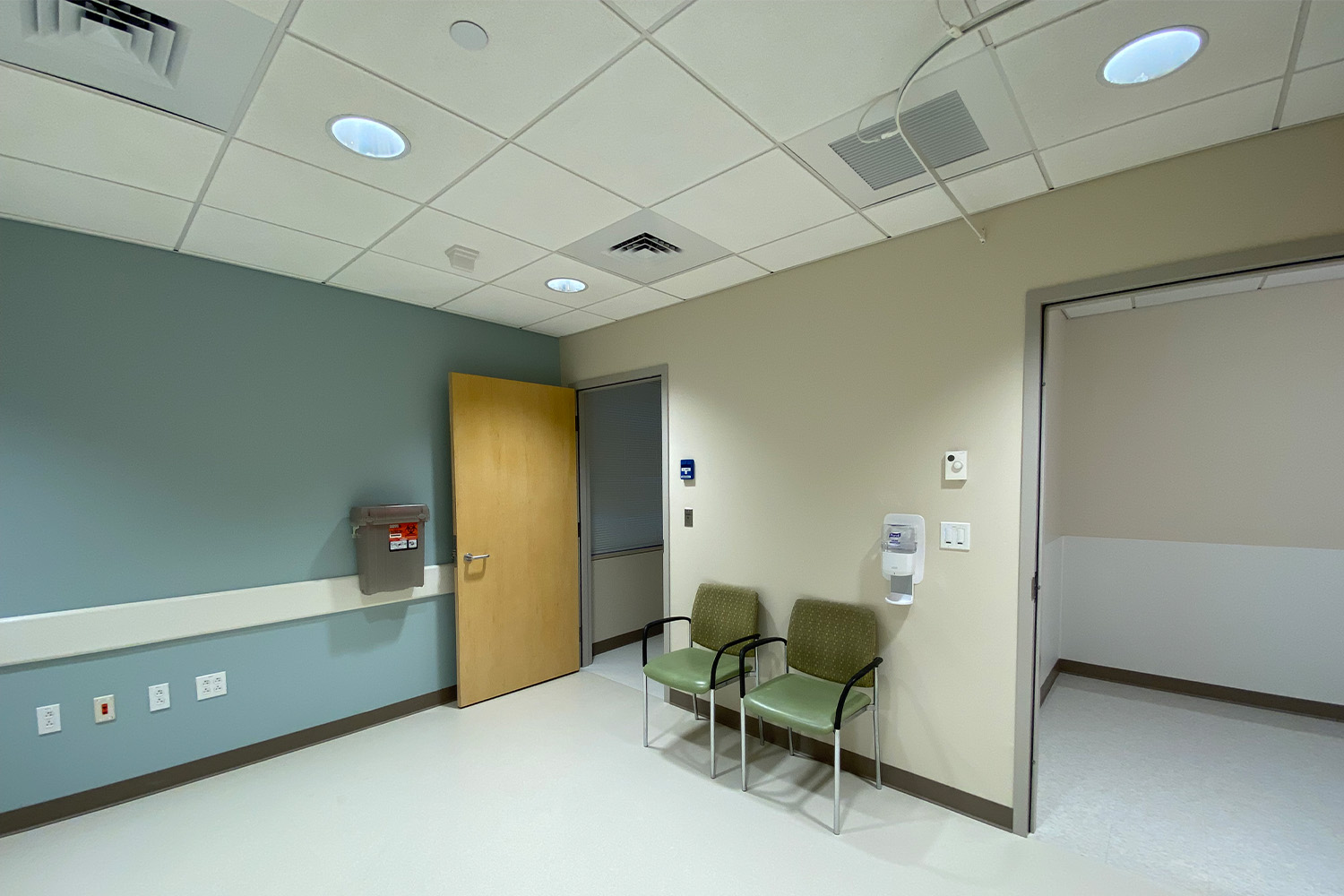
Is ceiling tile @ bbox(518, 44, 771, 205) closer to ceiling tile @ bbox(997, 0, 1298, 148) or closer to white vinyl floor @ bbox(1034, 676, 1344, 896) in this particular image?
ceiling tile @ bbox(997, 0, 1298, 148)

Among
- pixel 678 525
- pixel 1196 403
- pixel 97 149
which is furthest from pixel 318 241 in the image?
pixel 1196 403

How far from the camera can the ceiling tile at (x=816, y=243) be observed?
2.57 meters

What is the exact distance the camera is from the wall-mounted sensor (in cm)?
251

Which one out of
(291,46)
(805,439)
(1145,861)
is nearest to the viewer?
(291,46)

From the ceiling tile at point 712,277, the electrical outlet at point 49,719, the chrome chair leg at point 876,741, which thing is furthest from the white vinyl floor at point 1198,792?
the electrical outlet at point 49,719

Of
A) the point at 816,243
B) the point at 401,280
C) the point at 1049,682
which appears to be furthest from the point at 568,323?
the point at 1049,682

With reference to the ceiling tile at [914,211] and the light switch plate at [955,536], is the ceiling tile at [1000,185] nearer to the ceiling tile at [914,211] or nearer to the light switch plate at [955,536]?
the ceiling tile at [914,211]

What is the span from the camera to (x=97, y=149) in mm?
1885

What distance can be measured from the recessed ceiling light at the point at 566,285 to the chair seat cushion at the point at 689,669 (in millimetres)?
2282

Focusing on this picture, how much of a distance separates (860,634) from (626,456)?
297cm

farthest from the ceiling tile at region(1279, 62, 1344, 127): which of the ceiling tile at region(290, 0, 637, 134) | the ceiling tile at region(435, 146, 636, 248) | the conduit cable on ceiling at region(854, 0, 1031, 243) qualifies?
the ceiling tile at region(435, 146, 636, 248)

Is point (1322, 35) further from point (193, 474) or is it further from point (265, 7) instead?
point (193, 474)

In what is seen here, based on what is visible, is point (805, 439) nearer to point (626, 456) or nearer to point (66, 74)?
point (626, 456)

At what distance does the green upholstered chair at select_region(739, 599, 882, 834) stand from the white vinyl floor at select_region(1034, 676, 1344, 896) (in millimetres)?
895
